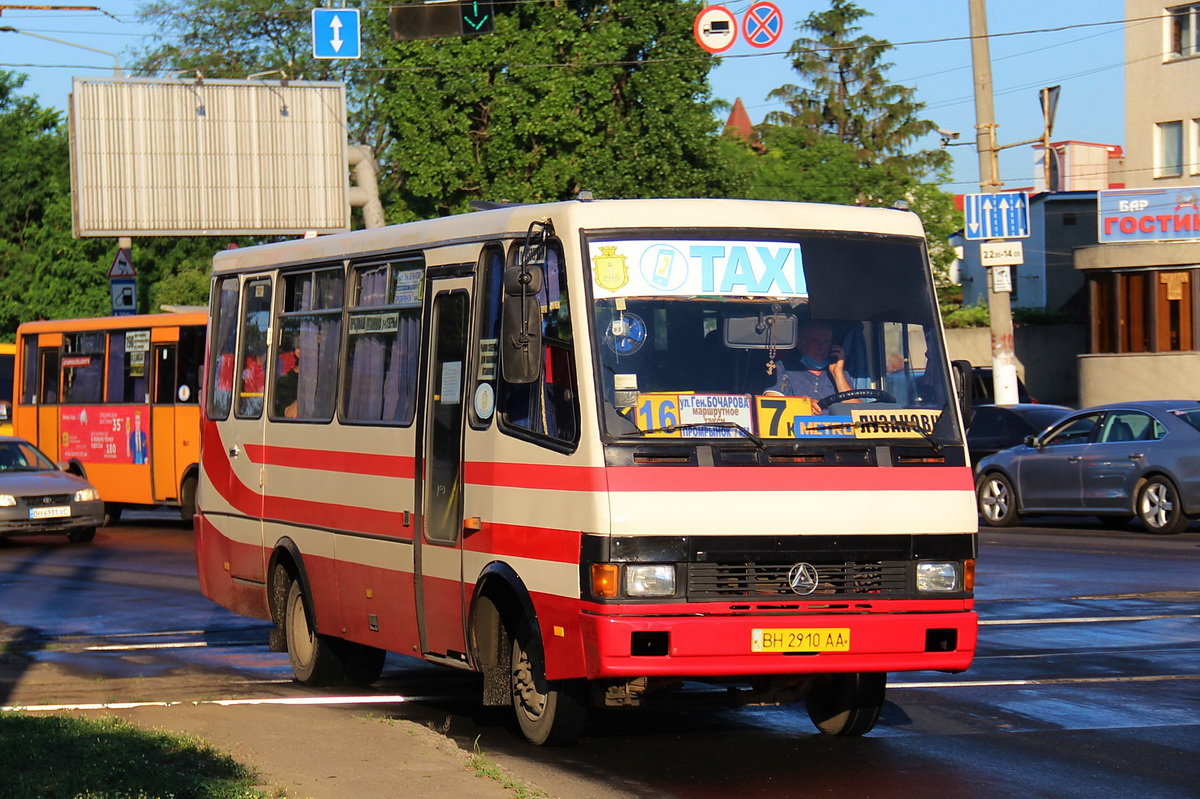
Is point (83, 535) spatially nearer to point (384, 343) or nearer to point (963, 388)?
point (384, 343)

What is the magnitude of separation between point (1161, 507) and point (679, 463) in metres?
15.3

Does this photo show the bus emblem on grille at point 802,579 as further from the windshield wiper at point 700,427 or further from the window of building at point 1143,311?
the window of building at point 1143,311

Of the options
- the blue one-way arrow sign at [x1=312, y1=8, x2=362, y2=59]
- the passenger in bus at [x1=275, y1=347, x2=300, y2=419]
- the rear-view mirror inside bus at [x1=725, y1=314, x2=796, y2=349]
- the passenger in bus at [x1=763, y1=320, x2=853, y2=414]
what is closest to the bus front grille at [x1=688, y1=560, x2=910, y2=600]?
the passenger in bus at [x1=763, y1=320, x2=853, y2=414]

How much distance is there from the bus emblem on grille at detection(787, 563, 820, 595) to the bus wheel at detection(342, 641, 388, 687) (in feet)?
13.6

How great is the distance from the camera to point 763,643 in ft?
27.3

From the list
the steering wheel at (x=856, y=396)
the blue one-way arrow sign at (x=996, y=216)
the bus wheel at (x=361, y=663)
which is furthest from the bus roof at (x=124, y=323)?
the steering wheel at (x=856, y=396)

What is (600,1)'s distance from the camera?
48719 mm

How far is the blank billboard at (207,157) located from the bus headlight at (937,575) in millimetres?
36079

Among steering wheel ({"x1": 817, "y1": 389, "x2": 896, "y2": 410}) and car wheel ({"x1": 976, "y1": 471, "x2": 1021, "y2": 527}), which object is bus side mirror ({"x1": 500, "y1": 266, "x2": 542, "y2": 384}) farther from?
car wheel ({"x1": 976, "y1": 471, "x2": 1021, "y2": 527})

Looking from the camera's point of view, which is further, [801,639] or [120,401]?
[120,401]

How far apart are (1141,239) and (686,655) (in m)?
35.7

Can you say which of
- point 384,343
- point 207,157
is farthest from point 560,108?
point 384,343

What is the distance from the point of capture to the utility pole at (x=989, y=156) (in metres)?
31.3

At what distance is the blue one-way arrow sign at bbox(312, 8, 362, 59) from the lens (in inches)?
1276
